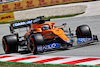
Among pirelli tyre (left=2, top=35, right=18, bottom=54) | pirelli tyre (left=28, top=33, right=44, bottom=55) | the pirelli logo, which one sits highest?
pirelli tyre (left=28, top=33, right=44, bottom=55)

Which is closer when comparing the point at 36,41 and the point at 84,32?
the point at 36,41

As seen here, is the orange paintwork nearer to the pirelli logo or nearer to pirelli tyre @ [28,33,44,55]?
pirelli tyre @ [28,33,44,55]

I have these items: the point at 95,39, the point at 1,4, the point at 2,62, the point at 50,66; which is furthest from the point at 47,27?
the point at 1,4

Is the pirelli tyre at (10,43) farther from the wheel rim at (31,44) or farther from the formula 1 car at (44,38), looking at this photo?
the wheel rim at (31,44)

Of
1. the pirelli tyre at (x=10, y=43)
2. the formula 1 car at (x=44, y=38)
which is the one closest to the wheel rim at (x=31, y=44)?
the formula 1 car at (x=44, y=38)

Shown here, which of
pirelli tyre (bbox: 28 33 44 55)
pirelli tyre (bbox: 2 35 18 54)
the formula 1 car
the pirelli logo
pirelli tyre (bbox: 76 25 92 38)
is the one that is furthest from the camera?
the pirelli logo

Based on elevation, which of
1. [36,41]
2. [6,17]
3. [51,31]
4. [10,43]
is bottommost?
[6,17]

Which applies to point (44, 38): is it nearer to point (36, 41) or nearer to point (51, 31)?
point (51, 31)

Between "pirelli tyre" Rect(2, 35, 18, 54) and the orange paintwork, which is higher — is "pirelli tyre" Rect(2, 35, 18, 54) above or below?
below

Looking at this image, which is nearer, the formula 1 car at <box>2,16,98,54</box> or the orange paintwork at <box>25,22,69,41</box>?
the formula 1 car at <box>2,16,98,54</box>

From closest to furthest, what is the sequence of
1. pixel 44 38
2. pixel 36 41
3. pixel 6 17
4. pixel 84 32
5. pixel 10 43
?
pixel 36 41 < pixel 44 38 < pixel 10 43 < pixel 84 32 < pixel 6 17

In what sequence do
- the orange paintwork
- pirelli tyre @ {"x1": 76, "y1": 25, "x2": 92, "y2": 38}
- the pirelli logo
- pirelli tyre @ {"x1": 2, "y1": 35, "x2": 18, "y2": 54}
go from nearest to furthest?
the orange paintwork → pirelli tyre @ {"x1": 2, "y1": 35, "x2": 18, "y2": 54} → pirelli tyre @ {"x1": 76, "y1": 25, "x2": 92, "y2": 38} → the pirelli logo

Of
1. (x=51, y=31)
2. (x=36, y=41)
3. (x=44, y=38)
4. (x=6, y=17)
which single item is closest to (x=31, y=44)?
(x=36, y=41)

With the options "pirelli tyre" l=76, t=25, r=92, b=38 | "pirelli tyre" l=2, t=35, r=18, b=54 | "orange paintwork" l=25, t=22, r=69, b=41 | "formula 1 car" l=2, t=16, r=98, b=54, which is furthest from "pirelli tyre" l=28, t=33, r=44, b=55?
"pirelli tyre" l=76, t=25, r=92, b=38
